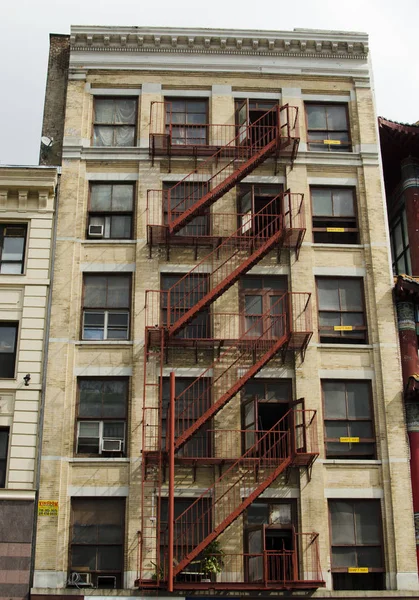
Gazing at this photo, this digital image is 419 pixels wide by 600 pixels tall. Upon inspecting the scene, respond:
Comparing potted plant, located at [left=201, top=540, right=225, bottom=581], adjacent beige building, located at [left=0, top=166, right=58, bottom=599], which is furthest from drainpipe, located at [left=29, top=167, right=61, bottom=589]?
potted plant, located at [left=201, top=540, right=225, bottom=581]

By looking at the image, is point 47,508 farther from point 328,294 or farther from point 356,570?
point 328,294

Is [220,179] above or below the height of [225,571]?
above

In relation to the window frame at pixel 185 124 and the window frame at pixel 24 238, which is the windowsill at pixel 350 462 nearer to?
the window frame at pixel 24 238

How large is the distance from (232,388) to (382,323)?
18.7 feet

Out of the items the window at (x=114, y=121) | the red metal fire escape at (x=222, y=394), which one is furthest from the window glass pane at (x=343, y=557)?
the window at (x=114, y=121)

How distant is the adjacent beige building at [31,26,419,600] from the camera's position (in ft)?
82.1

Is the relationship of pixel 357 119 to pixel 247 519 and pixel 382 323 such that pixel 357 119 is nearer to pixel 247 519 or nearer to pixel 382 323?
pixel 382 323

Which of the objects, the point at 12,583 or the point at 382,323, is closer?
the point at 12,583

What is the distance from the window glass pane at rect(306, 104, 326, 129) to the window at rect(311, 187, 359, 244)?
2.59 m

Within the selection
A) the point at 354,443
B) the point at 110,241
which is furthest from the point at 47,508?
the point at 354,443

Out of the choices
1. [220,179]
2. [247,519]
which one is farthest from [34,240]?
[247,519]

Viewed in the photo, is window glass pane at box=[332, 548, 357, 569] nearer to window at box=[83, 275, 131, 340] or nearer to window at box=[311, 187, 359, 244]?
window at box=[83, 275, 131, 340]

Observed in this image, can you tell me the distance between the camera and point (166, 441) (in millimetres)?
25734

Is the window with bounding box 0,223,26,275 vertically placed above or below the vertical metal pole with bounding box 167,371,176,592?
above
